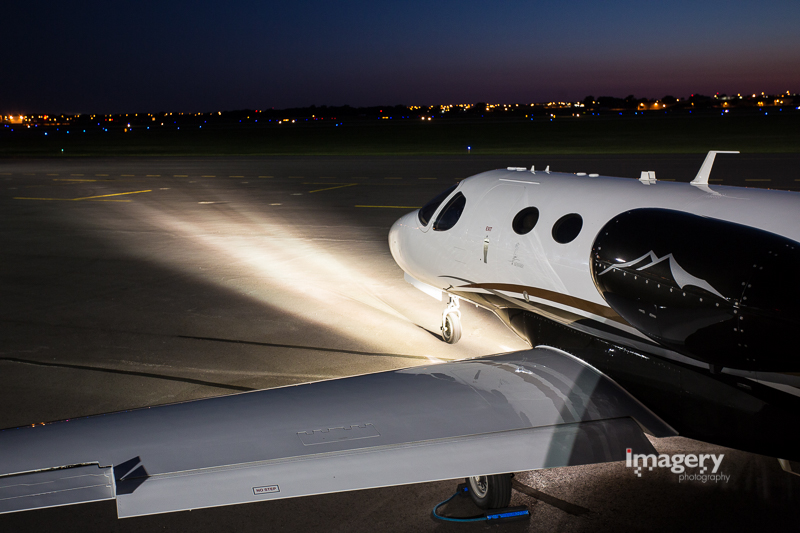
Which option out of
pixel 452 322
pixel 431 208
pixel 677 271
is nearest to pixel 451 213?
pixel 431 208

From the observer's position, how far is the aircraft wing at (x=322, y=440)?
12.3 ft

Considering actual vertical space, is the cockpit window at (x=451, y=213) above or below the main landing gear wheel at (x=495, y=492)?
above

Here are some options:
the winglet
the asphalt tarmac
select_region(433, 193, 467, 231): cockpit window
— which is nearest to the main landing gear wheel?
the asphalt tarmac

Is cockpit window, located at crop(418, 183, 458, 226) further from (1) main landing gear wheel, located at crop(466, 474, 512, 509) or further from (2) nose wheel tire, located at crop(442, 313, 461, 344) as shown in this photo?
(1) main landing gear wheel, located at crop(466, 474, 512, 509)

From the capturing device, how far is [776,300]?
4.52 m

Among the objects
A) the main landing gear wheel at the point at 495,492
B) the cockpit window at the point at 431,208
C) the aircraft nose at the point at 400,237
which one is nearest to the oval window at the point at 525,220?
the cockpit window at the point at 431,208

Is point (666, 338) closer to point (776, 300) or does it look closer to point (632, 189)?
point (776, 300)

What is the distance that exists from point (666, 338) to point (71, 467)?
13.8 ft

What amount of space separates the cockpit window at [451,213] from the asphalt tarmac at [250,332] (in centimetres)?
177

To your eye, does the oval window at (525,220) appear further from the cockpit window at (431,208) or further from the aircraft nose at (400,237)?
the aircraft nose at (400,237)

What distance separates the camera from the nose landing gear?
31.3 feet

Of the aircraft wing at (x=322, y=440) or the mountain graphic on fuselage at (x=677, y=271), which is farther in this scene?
the mountain graphic on fuselage at (x=677, y=271)

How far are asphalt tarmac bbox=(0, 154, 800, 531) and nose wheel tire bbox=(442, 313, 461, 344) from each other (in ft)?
0.61

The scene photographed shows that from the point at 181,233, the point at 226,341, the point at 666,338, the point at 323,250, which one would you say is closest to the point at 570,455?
the point at 666,338
